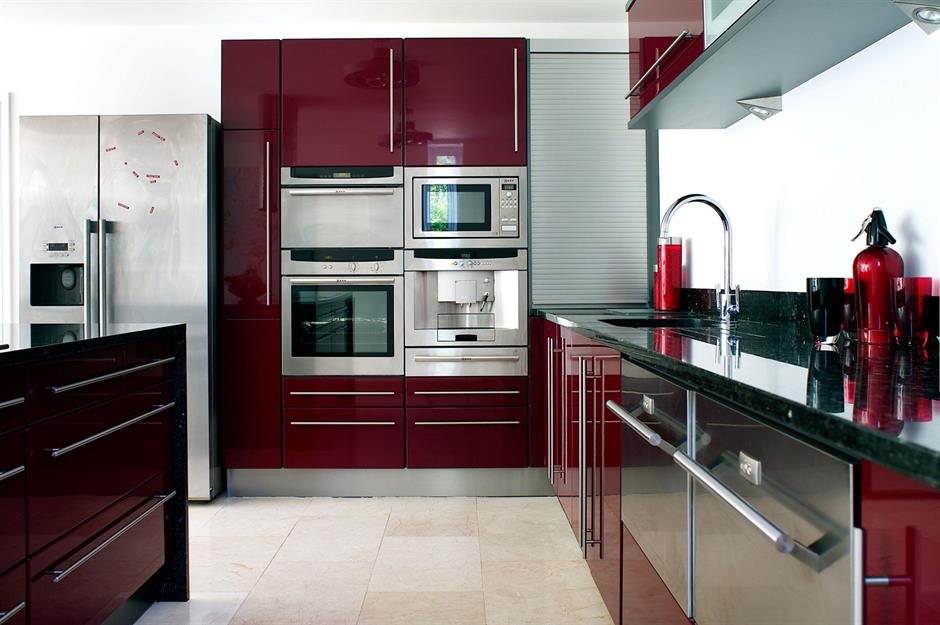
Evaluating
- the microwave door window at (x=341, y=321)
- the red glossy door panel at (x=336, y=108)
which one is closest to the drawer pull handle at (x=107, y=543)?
the microwave door window at (x=341, y=321)

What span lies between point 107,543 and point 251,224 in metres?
1.94

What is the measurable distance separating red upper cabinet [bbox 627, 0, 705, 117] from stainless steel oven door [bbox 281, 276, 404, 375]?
59.4 inches

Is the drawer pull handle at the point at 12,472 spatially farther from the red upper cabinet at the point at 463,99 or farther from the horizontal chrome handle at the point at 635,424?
the red upper cabinet at the point at 463,99

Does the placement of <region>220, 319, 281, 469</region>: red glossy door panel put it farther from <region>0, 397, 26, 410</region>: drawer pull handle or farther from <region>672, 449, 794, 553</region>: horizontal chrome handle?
<region>672, 449, 794, 553</region>: horizontal chrome handle

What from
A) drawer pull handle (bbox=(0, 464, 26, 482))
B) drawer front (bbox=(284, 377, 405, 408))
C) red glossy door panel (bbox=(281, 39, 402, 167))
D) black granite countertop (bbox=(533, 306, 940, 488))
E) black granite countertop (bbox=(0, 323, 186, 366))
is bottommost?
drawer front (bbox=(284, 377, 405, 408))

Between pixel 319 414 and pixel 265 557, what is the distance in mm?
886

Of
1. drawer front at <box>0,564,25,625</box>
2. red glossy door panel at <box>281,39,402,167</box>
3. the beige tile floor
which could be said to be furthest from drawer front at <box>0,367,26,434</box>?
red glossy door panel at <box>281,39,402,167</box>

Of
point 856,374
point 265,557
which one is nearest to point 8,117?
point 265,557

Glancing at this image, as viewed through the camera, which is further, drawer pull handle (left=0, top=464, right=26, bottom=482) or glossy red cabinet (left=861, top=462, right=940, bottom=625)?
drawer pull handle (left=0, top=464, right=26, bottom=482)

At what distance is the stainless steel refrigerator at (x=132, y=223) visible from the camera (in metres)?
3.39

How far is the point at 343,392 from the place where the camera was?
348cm

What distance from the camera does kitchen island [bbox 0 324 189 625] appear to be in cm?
146

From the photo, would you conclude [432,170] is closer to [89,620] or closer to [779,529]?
[89,620]

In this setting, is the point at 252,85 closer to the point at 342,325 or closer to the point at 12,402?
the point at 342,325
